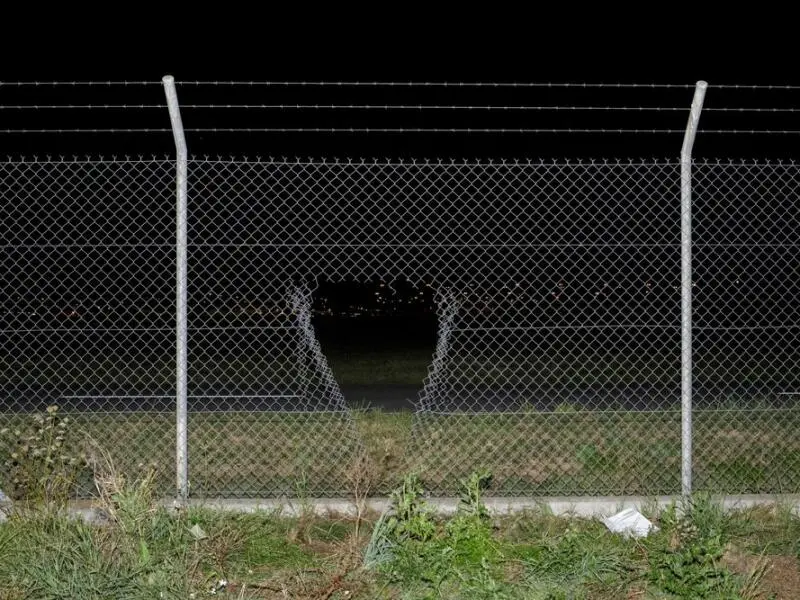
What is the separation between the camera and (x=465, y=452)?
6910 millimetres

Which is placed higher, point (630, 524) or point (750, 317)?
point (750, 317)

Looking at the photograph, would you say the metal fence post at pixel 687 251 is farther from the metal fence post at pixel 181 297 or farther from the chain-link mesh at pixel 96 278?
the chain-link mesh at pixel 96 278

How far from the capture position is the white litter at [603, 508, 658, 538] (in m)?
5.05

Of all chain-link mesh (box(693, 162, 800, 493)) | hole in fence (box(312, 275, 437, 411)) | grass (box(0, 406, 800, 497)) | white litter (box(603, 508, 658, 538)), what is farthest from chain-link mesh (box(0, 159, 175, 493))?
chain-link mesh (box(693, 162, 800, 493))

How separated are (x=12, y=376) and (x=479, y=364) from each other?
20.7ft

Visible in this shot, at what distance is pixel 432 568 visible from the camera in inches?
173

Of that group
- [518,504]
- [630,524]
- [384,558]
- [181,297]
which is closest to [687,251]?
[630,524]

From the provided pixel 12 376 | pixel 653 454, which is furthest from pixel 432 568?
pixel 12 376

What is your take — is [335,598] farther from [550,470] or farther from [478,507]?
[550,470]

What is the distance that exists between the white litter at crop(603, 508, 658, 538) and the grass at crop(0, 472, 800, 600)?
8 centimetres

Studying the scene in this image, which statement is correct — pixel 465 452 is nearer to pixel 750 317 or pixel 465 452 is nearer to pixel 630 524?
pixel 630 524

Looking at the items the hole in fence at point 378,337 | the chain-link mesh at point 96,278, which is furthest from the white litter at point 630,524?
the chain-link mesh at point 96,278

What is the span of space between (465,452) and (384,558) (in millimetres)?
2449

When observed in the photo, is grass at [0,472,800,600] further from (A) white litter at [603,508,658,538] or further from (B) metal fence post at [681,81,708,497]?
(B) metal fence post at [681,81,708,497]
